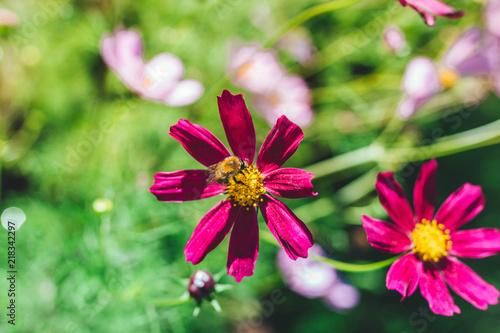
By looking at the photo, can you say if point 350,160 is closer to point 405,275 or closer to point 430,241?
point 430,241

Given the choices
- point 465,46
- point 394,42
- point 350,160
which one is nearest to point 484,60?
point 465,46

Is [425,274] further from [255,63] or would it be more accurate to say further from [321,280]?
[255,63]

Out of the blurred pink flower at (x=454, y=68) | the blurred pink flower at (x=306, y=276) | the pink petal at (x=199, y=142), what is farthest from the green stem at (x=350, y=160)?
the pink petal at (x=199, y=142)

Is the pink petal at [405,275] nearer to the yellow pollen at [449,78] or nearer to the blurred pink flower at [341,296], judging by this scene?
the blurred pink flower at [341,296]

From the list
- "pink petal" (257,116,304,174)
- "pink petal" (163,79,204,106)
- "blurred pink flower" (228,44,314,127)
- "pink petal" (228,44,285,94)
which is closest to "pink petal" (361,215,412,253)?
"pink petal" (257,116,304,174)

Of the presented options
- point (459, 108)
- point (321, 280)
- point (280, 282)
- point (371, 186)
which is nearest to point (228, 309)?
point (280, 282)

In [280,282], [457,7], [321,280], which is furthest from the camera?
[457,7]
